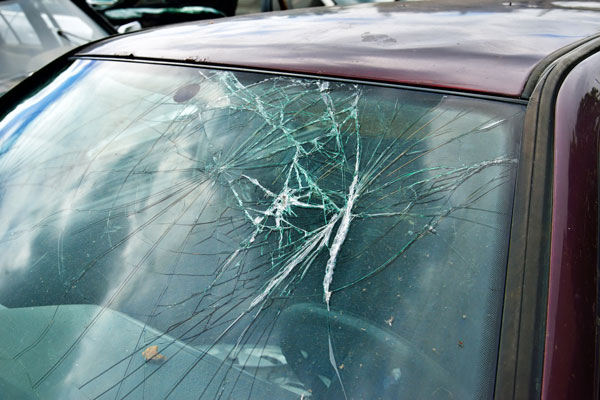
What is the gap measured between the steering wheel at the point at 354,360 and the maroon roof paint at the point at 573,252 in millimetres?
176

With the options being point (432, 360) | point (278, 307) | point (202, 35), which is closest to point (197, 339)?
point (278, 307)

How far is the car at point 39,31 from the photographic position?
3611mm

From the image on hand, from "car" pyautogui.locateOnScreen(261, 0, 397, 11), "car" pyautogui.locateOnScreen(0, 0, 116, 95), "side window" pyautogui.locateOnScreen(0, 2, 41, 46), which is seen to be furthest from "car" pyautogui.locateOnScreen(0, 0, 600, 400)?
"car" pyautogui.locateOnScreen(261, 0, 397, 11)

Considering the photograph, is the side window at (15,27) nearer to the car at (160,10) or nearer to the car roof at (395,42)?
the car roof at (395,42)

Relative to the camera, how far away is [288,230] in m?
1.22

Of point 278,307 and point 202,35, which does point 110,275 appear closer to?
point 278,307

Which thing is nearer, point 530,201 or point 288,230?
point 530,201

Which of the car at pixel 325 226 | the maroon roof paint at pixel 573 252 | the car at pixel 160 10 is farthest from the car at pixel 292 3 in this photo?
the maroon roof paint at pixel 573 252

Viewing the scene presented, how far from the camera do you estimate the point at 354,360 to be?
97 centimetres

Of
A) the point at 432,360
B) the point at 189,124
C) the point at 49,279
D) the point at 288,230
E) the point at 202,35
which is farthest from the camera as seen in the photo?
the point at 202,35

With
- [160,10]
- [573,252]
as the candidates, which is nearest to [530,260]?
[573,252]

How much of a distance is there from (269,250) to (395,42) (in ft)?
2.43

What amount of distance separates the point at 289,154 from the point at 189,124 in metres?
0.37

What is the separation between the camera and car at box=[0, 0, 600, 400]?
938mm
